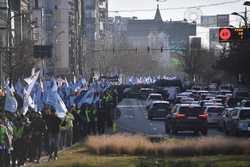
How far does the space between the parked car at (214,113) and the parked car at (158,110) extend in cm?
898

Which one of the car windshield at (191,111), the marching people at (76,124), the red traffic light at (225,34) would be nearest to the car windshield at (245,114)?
the car windshield at (191,111)

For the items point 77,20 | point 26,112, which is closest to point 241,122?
point 26,112

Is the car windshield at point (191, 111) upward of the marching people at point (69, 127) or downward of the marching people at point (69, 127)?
downward

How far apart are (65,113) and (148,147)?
3491mm

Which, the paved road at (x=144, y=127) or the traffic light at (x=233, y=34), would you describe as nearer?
the paved road at (x=144, y=127)

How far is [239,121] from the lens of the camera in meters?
39.9

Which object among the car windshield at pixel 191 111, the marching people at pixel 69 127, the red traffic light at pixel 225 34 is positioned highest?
the red traffic light at pixel 225 34

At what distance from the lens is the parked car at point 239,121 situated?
130ft

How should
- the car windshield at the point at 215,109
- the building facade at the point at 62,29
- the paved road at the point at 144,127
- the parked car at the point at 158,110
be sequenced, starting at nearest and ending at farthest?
the paved road at the point at 144,127, the car windshield at the point at 215,109, the parked car at the point at 158,110, the building facade at the point at 62,29

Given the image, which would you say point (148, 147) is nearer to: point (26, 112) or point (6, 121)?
point (26, 112)

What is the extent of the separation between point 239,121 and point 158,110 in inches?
872

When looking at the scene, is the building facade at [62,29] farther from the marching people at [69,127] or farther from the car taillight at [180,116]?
the marching people at [69,127]

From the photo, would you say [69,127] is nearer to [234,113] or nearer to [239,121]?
[239,121]

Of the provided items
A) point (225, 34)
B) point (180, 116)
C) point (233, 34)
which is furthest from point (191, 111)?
point (233, 34)
